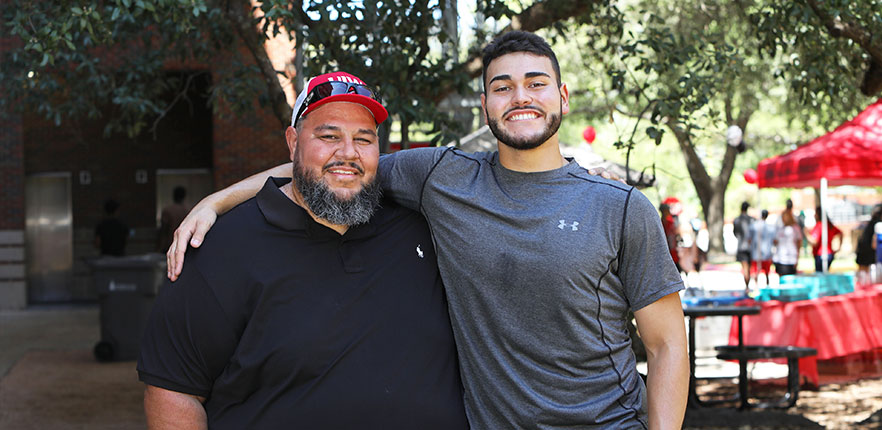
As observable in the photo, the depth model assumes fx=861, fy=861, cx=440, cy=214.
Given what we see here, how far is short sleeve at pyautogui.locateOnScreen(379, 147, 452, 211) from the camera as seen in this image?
10.0ft

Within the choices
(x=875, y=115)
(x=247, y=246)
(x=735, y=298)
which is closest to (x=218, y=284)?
(x=247, y=246)

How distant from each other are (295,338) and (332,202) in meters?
0.45

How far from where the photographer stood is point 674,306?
8.71 feet

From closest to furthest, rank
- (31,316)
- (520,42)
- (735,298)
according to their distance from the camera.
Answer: (520,42)
(735,298)
(31,316)

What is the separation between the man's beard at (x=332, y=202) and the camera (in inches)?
110

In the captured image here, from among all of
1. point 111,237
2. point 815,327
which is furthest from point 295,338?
point 111,237

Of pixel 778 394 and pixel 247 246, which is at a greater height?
pixel 247 246

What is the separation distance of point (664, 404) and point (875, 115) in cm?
1000

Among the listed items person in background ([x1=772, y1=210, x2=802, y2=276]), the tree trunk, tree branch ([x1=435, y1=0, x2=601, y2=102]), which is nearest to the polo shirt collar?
tree branch ([x1=435, y1=0, x2=601, y2=102])

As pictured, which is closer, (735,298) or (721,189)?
(735,298)

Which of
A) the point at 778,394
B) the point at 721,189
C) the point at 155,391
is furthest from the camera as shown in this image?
the point at 721,189

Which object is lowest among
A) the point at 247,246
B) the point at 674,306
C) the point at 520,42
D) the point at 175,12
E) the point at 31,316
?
the point at 31,316

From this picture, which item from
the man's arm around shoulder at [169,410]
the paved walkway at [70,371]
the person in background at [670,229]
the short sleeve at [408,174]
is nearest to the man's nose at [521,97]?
the short sleeve at [408,174]

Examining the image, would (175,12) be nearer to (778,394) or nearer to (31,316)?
(778,394)
